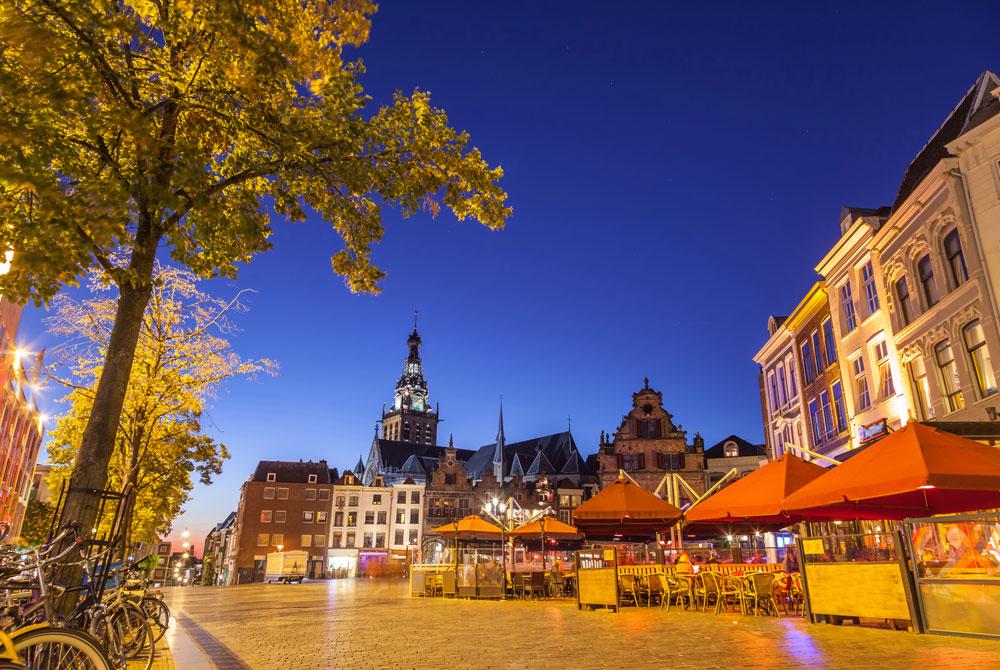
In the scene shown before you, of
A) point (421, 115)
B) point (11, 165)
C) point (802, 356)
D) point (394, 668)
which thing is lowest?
point (394, 668)

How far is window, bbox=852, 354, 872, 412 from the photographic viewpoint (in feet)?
77.5

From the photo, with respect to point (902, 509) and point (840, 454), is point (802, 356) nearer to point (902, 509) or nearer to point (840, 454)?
point (840, 454)

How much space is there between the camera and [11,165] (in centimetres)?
529

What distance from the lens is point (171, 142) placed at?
6906mm

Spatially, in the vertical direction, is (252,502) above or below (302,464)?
below

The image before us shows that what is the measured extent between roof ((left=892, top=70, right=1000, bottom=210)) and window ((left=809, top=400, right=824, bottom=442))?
1072 centimetres

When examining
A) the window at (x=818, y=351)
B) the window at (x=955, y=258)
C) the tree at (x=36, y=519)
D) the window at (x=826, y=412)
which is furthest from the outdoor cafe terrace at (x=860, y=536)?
the tree at (x=36, y=519)

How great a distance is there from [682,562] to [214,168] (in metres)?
16.4

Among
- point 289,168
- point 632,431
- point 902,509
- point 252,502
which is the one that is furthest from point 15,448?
point 902,509

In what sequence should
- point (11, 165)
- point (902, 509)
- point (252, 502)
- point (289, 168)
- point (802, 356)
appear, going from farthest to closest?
point (252, 502)
point (802, 356)
point (902, 509)
point (289, 168)
point (11, 165)

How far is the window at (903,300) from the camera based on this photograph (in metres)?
20.4

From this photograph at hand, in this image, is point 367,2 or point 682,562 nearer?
point 367,2

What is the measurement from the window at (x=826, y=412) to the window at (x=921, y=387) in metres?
7.12

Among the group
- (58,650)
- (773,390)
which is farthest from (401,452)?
(58,650)
